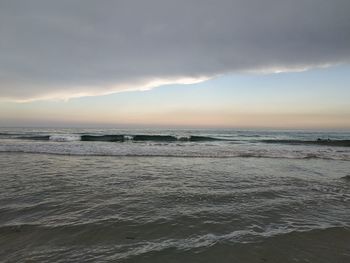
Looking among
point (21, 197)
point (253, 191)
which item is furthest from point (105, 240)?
point (253, 191)

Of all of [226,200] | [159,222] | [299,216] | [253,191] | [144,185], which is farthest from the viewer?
[144,185]

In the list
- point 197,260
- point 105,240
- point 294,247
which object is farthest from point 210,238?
point 105,240

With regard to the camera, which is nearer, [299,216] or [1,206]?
[299,216]

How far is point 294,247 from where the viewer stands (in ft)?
11.0

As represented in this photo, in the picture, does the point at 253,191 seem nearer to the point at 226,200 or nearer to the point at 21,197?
the point at 226,200

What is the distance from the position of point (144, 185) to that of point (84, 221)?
265cm

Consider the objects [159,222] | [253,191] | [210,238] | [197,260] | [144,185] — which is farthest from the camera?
[144,185]

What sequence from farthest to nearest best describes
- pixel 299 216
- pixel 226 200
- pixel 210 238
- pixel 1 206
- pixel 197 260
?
pixel 226 200, pixel 1 206, pixel 299 216, pixel 210 238, pixel 197 260

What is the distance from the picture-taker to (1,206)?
4.91 m

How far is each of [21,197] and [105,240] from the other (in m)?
3.14

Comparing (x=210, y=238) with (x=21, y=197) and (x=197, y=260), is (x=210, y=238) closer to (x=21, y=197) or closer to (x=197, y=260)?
(x=197, y=260)

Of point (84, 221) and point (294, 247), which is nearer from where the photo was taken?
point (294, 247)

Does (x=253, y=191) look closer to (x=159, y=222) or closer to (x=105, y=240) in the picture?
(x=159, y=222)

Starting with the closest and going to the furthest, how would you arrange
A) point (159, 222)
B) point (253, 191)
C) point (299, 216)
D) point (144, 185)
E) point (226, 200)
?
point (159, 222)
point (299, 216)
point (226, 200)
point (253, 191)
point (144, 185)
